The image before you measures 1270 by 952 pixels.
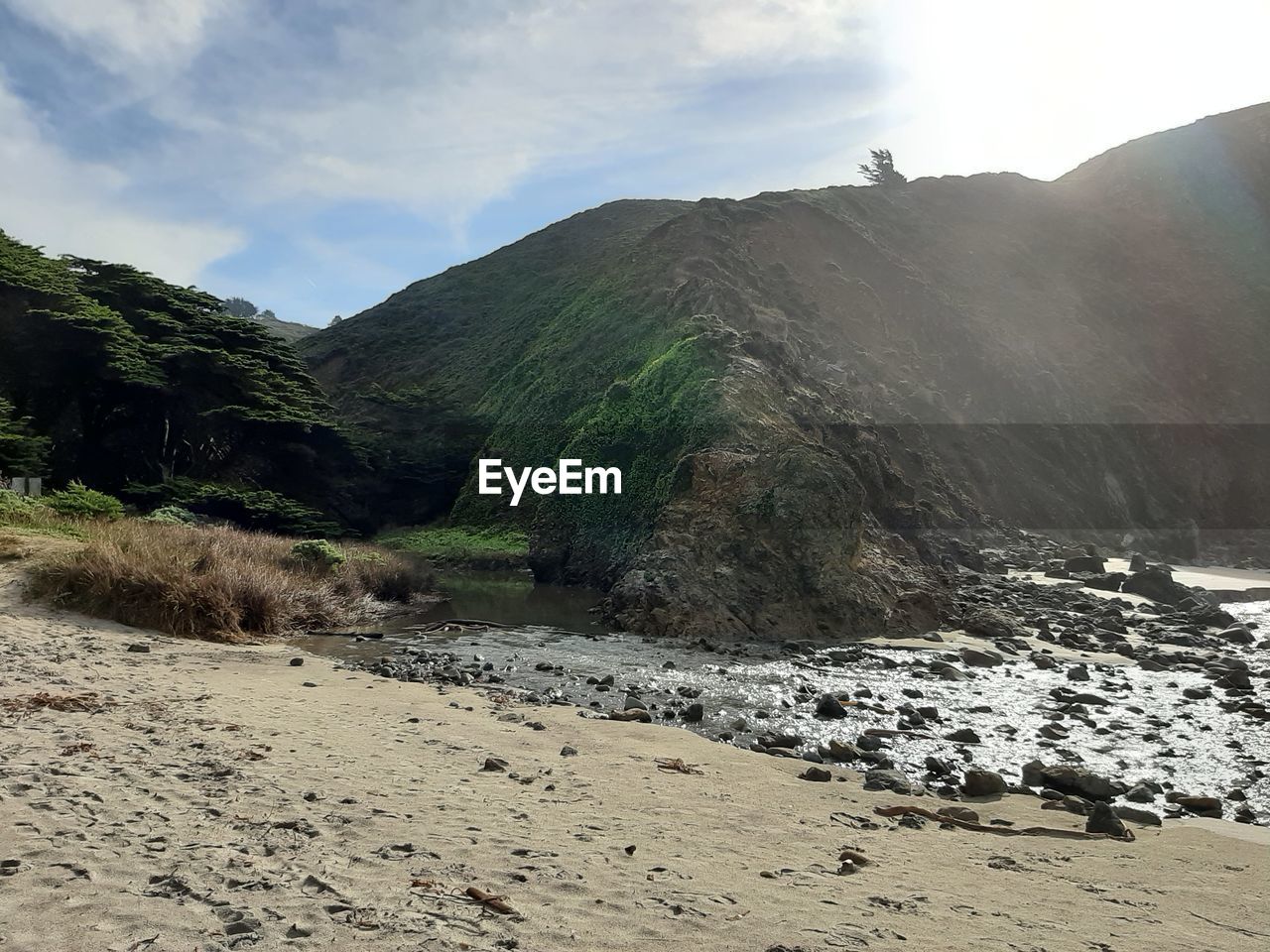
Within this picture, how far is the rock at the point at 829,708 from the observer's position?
1098 centimetres

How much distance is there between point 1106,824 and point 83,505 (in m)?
21.1

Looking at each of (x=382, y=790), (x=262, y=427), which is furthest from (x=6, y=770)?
(x=262, y=427)

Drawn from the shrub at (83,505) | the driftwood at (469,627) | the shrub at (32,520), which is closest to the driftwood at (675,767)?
the driftwood at (469,627)

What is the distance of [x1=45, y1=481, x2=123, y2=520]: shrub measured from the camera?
18797 millimetres

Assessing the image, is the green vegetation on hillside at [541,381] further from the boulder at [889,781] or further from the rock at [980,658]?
the boulder at [889,781]

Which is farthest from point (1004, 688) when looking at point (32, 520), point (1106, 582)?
point (32, 520)

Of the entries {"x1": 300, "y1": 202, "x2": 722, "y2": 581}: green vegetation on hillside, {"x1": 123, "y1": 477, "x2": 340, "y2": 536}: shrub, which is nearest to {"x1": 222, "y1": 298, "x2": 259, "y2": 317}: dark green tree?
{"x1": 300, "y1": 202, "x2": 722, "y2": 581}: green vegetation on hillside

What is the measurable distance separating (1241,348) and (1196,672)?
58580mm

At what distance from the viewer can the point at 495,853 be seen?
5070 mm

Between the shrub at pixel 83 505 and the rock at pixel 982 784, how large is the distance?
61.4 ft

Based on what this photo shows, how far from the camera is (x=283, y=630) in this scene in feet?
50.5

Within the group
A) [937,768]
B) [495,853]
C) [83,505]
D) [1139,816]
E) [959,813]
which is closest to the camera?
[495,853]

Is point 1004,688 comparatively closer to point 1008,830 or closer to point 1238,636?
point 1008,830

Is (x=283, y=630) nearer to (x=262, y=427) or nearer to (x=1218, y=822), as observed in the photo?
(x=1218, y=822)
